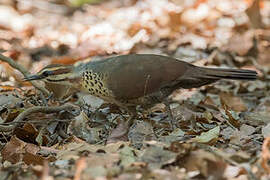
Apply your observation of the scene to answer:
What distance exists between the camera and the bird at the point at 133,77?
4043 mm

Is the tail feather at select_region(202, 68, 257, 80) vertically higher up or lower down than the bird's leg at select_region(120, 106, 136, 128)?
higher up

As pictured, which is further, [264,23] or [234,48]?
[264,23]

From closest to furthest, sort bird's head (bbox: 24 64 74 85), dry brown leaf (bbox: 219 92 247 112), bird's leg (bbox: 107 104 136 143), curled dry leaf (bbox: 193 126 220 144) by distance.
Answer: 1. curled dry leaf (bbox: 193 126 220 144)
2. bird's leg (bbox: 107 104 136 143)
3. bird's head (bbox: 24 64 74 85)
4. dry brown leaf (bbox: 219 92 247 112)

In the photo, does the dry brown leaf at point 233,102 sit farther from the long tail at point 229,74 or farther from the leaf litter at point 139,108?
the long tail at point 229,74

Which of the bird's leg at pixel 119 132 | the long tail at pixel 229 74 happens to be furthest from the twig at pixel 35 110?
the long tail at pixel 229 74

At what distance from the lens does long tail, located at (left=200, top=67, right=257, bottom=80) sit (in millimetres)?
4172

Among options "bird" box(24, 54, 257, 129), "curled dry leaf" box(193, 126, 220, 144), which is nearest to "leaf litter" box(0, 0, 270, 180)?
"curled dry leaf" box(193, 126, 220, 144)

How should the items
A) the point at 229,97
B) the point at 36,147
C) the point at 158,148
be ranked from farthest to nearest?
1. the point at 229,97
2. the point at 36,147
3. the point at 158,148

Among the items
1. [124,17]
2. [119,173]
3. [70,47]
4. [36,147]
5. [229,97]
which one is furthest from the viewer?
[124,17]

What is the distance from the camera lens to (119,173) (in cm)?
266

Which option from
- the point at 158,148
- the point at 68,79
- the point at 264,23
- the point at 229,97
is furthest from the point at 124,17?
the point at 158,148

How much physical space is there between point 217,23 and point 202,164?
502cm

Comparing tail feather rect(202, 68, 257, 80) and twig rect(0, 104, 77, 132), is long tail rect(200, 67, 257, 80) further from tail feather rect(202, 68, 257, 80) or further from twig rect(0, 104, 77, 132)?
twig rect(0, 104, 77, 132)

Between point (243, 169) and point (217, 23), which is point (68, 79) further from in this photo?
point (217, 23)
